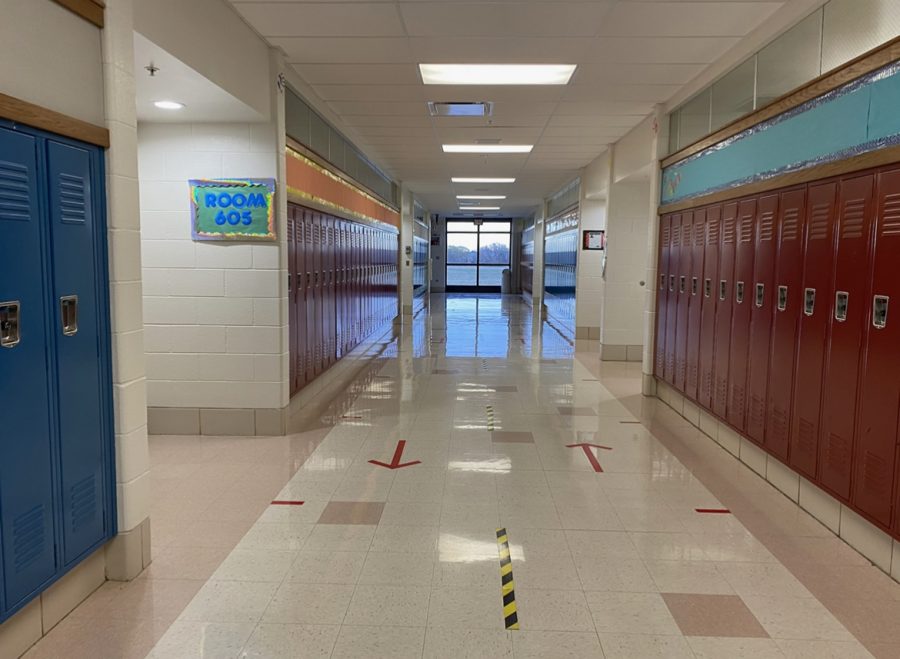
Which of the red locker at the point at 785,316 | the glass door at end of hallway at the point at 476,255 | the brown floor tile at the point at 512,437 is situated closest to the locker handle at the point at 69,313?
the brown floor tile at the point at 512,437

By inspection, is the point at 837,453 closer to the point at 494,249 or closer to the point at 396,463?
the point at 396,463

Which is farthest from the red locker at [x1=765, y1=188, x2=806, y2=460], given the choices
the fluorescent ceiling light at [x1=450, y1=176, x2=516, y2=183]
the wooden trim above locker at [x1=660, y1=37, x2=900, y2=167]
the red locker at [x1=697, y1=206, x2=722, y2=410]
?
the fluorescent ceiling light at [x1=450, y1=176, x2=516, y2=183]

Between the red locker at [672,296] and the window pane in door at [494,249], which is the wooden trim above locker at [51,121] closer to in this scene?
the red locker at [672,296]

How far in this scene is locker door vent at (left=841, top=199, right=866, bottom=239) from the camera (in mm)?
3195

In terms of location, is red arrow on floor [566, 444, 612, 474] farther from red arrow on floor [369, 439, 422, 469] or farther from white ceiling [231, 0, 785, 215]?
white ceiling [231, 0, 785, 215]

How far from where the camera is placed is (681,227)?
6.12 meters

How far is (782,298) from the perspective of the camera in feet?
13.3

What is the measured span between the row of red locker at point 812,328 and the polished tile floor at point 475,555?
39 centimetres

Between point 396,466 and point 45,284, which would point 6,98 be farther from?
point 396,466

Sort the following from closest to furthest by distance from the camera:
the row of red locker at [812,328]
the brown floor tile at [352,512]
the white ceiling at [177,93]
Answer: the row of red locker at [812,328], the white ceiling at [177,93], the brown floor tile at [352,512]

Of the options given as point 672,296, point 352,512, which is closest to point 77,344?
point 352,512

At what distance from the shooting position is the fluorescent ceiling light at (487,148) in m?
9.18

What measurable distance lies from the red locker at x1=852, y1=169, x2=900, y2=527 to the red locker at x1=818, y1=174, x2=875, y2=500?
0.07 m

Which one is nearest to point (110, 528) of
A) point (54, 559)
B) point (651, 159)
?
point (54, 559)
